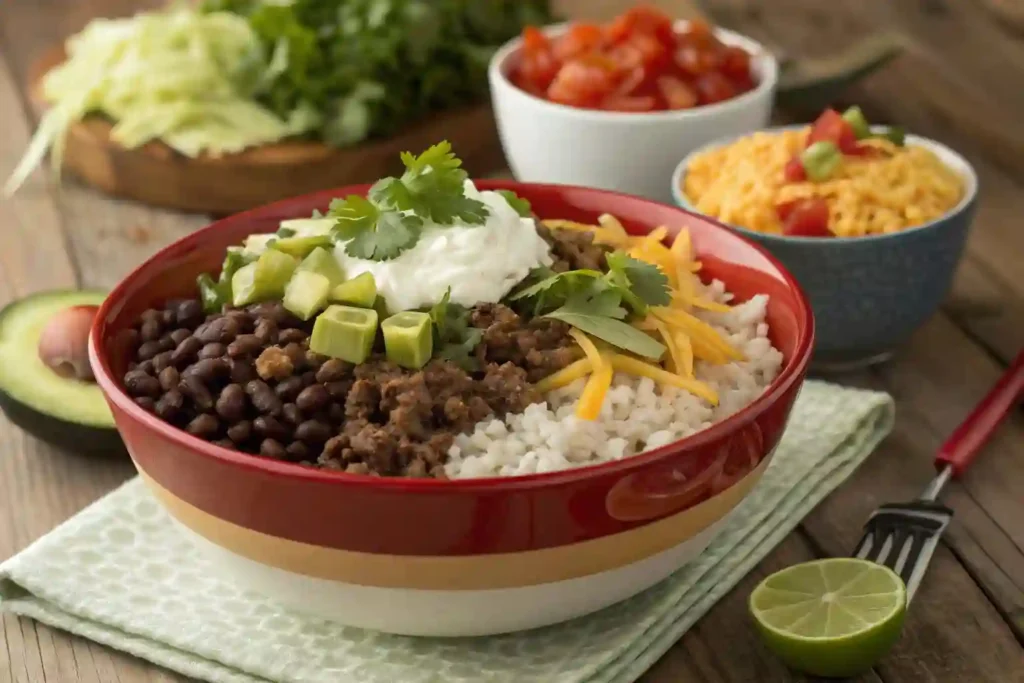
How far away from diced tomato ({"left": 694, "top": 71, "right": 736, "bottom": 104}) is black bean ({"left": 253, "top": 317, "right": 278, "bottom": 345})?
1771 mm

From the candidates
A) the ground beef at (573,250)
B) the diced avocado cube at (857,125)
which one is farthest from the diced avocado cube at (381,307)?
the diced avocado cube at (857,125)

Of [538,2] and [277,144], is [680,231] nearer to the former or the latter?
[277,144]

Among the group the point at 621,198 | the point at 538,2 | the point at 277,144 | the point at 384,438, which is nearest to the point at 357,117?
the point at 277,144

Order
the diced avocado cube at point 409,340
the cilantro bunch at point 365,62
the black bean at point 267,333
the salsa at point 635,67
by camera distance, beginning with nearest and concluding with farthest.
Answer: the diced avocado cube at point 409,340 → the black bean at point 267,333 → the salsa at point 635,67 → the cilantro bunch at point 365,62

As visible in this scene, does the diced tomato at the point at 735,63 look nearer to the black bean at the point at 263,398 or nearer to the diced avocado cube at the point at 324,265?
the diced avocado cube at the point at 324,265

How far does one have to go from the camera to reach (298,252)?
7.98 ft

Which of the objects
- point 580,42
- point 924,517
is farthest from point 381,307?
point 580,42

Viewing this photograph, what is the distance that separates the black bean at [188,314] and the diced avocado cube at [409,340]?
1.42 ft

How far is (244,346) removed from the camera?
224cm

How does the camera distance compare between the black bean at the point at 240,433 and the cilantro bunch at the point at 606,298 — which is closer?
the black bean at the point at 240,433

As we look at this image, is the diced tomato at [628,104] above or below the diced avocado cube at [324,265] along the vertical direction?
below

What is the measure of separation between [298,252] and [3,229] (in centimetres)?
183

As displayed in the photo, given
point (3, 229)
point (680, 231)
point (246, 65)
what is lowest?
point (3, 229)

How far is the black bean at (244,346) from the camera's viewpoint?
223cm
